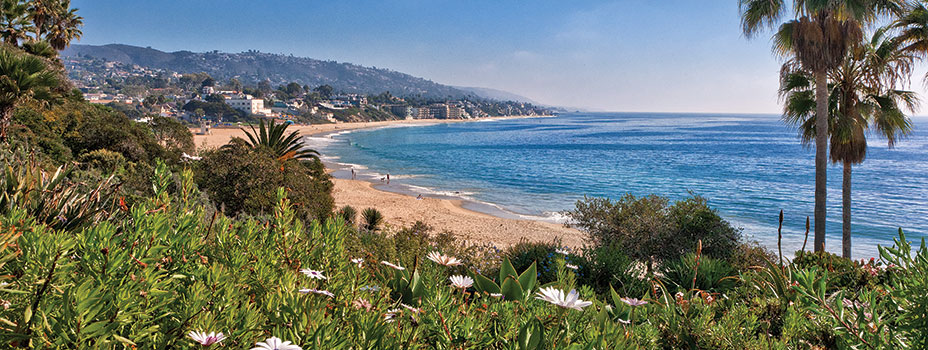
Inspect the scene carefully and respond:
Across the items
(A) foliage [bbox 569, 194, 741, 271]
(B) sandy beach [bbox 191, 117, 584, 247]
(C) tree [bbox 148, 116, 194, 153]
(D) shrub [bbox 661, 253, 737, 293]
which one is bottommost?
(B) sandy beach [bbox 191, 117, 584, 247]

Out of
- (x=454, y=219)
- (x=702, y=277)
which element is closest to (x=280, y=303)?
(x=702, y=277)

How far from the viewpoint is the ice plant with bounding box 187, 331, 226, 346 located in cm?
94

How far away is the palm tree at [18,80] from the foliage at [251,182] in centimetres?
375

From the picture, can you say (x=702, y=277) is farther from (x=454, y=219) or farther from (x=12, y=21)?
(x=12, y=21)

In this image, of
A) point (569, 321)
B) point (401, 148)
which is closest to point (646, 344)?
point (569, 321)

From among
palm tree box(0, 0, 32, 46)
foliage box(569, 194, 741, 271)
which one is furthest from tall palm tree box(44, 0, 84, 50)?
foliage box(569, 194, 741, 271)

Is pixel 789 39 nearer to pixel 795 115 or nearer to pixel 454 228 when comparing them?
pixel 795 115

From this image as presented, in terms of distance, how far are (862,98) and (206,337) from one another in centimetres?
1408

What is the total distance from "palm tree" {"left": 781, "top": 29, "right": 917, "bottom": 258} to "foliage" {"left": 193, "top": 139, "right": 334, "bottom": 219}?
12.5m

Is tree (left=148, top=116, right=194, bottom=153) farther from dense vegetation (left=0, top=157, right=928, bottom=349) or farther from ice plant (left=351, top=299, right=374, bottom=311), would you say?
ice plant (left=351, top=299, right=374, bottom=311)

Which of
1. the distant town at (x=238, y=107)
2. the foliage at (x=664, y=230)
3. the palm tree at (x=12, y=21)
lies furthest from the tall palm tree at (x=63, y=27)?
the distant town at (x=238, y=107)

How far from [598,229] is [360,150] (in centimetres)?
5275

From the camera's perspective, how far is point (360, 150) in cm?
6156

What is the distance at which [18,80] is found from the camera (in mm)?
8758
